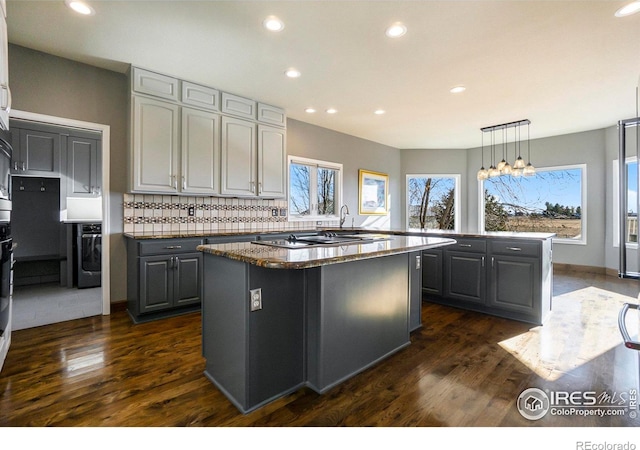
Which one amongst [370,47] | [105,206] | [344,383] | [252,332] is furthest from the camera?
[105,206]

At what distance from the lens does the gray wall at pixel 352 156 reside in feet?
16.9

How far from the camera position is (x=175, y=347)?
8.27 ft

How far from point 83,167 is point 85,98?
200 cm

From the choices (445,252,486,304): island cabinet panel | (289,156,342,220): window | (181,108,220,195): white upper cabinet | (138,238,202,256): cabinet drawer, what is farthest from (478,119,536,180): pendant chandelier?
(138,238,202,256): cabinet drawer

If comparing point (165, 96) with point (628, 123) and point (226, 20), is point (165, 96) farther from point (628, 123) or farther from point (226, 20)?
point (628, 123)

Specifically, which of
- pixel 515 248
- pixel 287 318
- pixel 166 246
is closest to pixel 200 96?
pixel 166 246

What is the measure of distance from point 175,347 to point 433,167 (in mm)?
6532

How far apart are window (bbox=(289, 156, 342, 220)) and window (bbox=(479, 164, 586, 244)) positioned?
367 centimetres

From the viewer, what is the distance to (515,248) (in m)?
3.17

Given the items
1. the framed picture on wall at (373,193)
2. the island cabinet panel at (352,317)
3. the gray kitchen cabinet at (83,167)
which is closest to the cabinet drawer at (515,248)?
the island cabinet panel at (352,317)

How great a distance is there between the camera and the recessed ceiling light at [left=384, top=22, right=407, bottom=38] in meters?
2.48

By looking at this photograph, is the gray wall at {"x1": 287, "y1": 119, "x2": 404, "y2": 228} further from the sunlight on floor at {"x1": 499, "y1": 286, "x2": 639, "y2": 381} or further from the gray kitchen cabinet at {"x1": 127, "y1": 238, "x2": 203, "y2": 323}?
the sunlight on floor at {"x1": 499, "y1": 286, "x2": 639, "y2": 381}

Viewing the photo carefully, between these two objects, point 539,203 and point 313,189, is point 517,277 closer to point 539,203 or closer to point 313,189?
point 313,189
